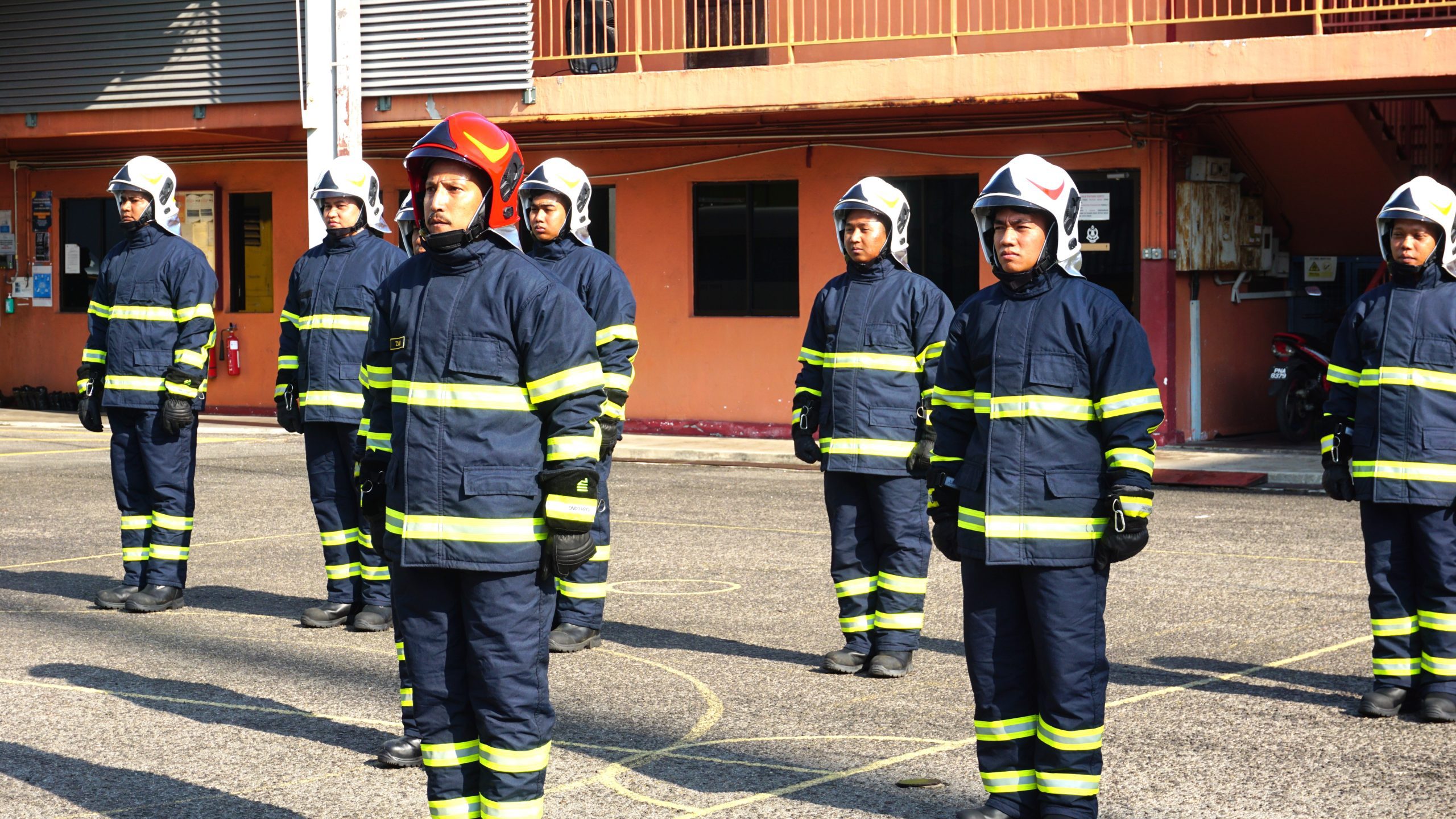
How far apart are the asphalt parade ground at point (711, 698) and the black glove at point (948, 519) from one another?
2.83 feet

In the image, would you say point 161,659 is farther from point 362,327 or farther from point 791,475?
point 791,475

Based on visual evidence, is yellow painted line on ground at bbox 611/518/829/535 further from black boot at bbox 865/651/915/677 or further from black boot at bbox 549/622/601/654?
black boot at bbox 865/651/915/677

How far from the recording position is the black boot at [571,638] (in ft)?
25.8

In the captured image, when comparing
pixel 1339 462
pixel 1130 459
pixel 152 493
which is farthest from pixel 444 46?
pixel 1130 459

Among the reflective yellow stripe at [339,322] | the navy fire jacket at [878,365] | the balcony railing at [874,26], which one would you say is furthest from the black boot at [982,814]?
the balcony railing at [874,26]

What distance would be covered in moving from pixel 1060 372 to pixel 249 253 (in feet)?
64.1

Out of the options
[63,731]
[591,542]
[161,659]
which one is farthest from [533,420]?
[161,659]

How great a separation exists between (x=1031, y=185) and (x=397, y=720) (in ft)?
10.6

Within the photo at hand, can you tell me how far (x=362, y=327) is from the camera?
822 cm

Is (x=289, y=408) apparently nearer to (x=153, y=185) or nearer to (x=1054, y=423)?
(x=153, y=185)

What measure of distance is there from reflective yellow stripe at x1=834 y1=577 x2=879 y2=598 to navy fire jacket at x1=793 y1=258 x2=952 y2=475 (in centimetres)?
49

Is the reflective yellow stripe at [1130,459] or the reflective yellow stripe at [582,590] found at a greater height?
the reflective yellow stripe at [1130,459]

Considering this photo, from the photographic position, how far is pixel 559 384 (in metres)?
4.58

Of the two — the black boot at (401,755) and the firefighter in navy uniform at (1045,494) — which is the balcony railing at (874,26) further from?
the black boot at (401,755)
